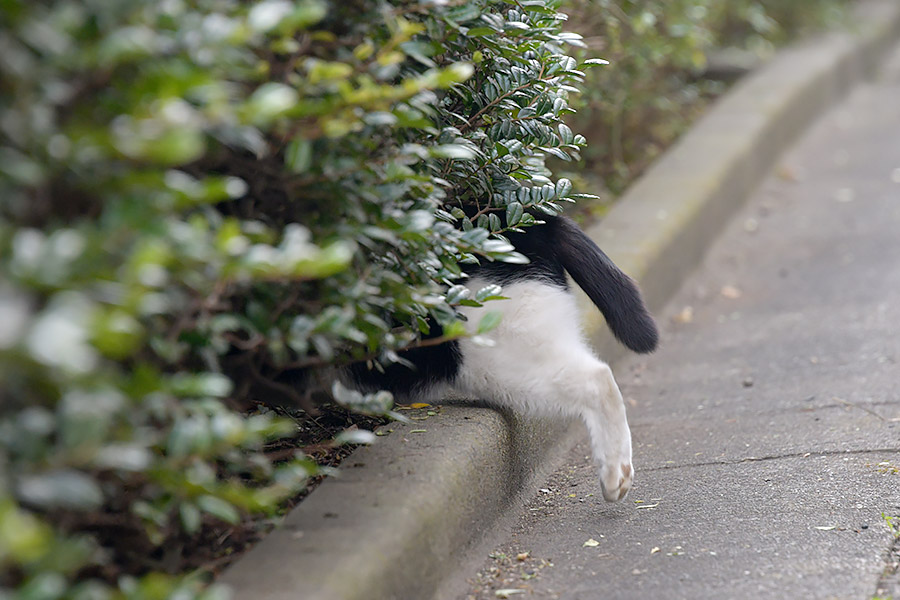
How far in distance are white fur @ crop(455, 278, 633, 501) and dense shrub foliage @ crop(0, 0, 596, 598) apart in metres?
0.21

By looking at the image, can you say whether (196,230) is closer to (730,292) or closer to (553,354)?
(553,354)

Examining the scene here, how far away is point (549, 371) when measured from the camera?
8.96 feet

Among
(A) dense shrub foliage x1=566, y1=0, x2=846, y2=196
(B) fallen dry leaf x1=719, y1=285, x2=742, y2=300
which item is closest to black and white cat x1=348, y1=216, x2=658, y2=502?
→ (A) dense shrub foliage x1=566, y1=0, x2=846, y2=196

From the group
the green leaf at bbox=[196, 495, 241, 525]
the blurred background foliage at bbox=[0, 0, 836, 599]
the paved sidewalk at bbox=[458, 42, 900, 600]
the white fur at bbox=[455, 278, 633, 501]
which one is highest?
the blurred background foliage at bbox=[0, 0, 836, 599]

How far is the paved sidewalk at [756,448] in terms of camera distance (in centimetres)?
240

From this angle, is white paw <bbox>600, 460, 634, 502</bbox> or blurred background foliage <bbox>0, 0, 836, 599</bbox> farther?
white paw <bbox>600, 460, 634, 502</bbox>

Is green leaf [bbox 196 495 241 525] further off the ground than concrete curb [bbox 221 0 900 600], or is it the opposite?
green leaf [bbox 196 495 241 525]

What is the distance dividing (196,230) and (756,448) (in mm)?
2144

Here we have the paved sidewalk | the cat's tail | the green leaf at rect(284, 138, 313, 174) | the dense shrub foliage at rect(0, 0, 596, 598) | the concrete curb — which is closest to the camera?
the dense shrub foliage at rect(0, 0, 596, 598)

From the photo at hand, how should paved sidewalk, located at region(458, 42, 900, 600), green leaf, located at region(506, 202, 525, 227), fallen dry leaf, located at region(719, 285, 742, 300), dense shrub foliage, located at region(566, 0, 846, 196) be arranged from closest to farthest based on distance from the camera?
paved sidewalk, located at region(458, 42, 900, 600) < green leaf, located at region(506, 202, 525, 227) < fallen dry leaf, located at region(719, 285, 742, 300) < dense shrub foliage, located at region(566, 0, 846, 196)

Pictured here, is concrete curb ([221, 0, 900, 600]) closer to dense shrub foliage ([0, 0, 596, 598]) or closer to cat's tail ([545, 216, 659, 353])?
dense shrub foliage ([0, 0, 596, 598])

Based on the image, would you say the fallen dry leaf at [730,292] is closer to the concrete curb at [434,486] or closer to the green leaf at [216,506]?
the concrete curb at [434,486]

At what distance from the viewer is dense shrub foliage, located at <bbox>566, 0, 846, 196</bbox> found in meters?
5.07

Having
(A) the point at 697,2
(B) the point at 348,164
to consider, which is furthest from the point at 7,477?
(A) the point at 697,2
